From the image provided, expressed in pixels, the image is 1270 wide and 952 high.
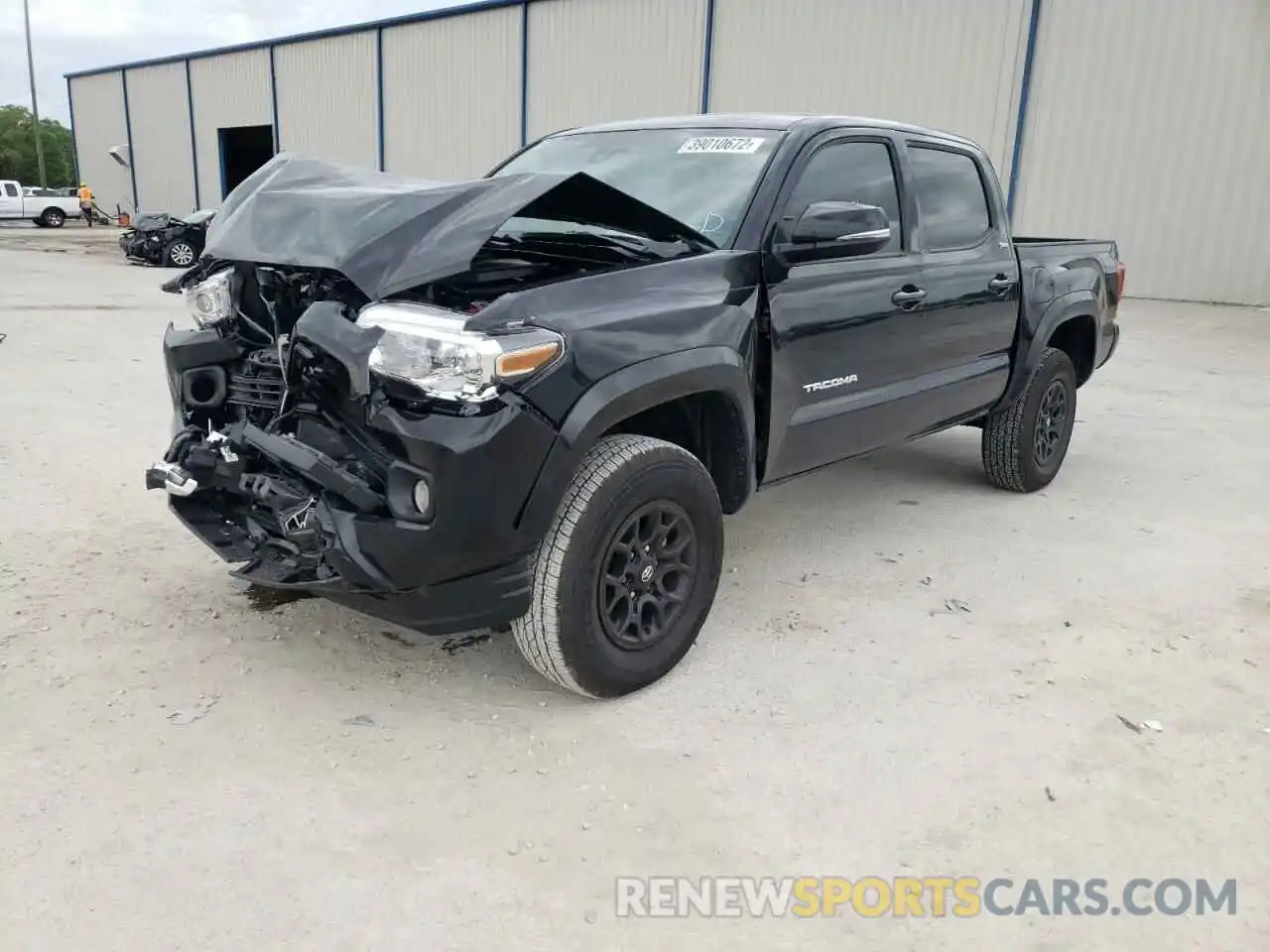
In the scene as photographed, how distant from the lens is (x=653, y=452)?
3.02m

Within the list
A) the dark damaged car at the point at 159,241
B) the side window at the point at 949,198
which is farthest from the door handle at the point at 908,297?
the dark damaged car at the point at 159,241

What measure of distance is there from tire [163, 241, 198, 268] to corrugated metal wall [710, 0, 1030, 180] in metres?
10.7

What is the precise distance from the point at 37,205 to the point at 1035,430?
35.9 metres

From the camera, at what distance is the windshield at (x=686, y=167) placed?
3.59 metres

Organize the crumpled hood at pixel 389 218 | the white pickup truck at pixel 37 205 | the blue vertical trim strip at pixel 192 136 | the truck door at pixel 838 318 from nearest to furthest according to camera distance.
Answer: the crumpled hood at pixel 389 218, the truck door at pixel 838 318, the white pickup truck at pixel 37 205, the blue vertical trim strip at pixel 192 136

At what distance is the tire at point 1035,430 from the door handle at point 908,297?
4.40 feet

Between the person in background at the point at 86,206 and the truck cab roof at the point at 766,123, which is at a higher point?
the truck cab roof at the point at 766,123

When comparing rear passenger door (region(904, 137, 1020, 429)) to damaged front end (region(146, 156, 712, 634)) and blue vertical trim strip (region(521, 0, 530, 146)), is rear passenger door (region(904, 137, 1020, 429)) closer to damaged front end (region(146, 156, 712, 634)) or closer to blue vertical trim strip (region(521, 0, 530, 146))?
damaged front end (region(146, 156, 712, 634))

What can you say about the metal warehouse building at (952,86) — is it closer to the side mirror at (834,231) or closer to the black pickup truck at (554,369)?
the black pickup truck at (554,369)

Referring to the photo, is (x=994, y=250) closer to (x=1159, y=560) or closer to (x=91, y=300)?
(x=1159, y=560)

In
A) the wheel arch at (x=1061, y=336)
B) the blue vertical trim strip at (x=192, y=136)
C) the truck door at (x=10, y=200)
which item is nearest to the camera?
the wheel arch at (x=1061, y=336)

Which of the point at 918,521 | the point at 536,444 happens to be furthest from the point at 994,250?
the point at 536,444

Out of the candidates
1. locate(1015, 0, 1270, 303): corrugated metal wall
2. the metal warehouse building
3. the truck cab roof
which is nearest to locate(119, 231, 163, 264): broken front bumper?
the metal warehouse building

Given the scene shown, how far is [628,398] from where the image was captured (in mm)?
2898
